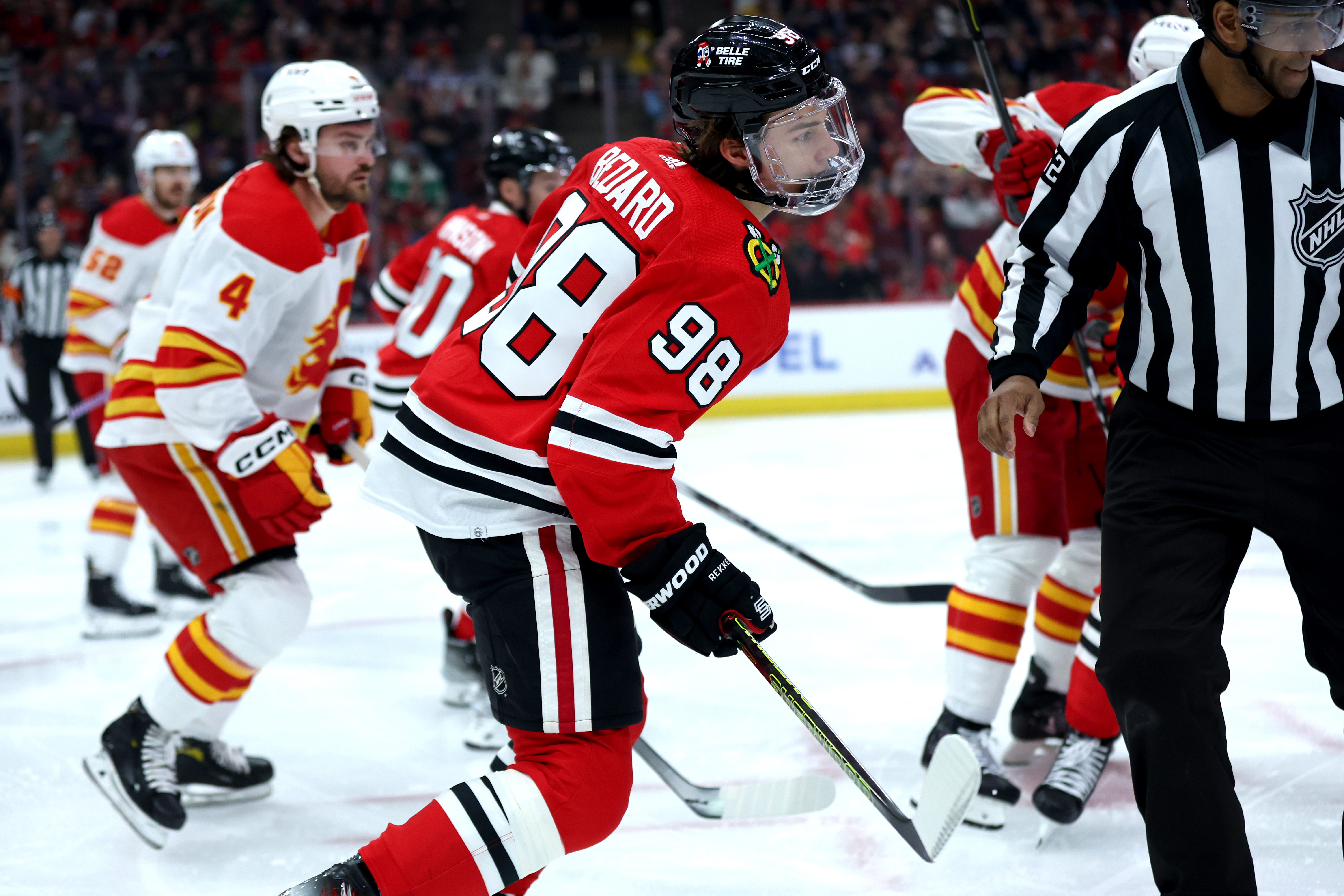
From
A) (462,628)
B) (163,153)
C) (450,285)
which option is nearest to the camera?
(462,628)

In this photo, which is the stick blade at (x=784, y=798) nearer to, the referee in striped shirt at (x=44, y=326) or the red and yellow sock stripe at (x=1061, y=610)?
the red and yellow sock stripe at (x=1061, y=610)

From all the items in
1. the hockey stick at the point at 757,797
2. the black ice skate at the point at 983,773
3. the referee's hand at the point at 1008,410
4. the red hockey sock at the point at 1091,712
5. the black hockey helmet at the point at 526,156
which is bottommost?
the black ice skate at the point at 983,773

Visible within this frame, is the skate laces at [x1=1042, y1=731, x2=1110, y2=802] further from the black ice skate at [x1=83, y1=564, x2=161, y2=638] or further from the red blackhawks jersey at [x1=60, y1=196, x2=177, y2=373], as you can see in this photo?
the red blackhawks jersey at [x1=60, y1=196, x2=177, y2=373]

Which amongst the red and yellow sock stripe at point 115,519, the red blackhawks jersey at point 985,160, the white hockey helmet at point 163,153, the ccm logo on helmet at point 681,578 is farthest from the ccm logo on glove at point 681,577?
the white hockey helmet at point 163,153

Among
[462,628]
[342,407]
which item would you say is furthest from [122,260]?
[462,628]

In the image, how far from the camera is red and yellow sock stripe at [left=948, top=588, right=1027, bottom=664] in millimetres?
2209

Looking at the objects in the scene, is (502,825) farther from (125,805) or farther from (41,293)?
(41,293)

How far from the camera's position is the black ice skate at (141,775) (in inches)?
82.8

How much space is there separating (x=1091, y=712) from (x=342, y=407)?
157cm

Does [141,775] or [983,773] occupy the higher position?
[141,775]

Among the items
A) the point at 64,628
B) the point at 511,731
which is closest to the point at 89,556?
the point at 64,628

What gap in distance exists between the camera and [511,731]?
4.85ft

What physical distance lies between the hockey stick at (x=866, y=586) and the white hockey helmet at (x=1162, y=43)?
0.99 m

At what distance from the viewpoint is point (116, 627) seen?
11.5 feet
